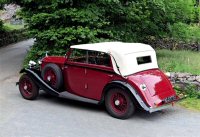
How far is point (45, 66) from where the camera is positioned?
32.9 feet

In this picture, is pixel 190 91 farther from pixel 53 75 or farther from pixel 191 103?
pixel 53 75

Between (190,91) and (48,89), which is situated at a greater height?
(48,89)

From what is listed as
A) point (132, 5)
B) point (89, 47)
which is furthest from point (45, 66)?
point (132, 5)

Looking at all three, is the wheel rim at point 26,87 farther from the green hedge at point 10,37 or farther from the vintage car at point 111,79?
the green hedge at point 10,37

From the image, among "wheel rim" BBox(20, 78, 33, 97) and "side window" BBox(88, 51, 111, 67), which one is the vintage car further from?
"wheel rim" BBox(20, 78, 33, 97)

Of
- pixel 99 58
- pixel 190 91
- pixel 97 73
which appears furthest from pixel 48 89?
pixel 190 91

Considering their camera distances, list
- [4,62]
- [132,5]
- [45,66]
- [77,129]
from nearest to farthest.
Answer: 1. [77,129]
2. [45,66]
3. [132,5]
4. [4,62]

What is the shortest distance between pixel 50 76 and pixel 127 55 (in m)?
2.24

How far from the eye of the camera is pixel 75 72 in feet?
31.1

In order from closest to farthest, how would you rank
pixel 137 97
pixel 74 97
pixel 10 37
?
1. pixel 137 97
2. pixel 74 97
3. pixel 10 37

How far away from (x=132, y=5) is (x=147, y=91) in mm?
7645

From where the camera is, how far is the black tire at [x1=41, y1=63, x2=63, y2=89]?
9672 millimetres

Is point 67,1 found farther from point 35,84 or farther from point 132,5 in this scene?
point 35,84

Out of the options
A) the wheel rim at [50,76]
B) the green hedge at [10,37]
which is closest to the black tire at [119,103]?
the wheel rim at [50,76]
